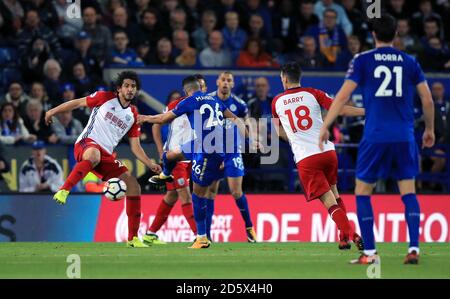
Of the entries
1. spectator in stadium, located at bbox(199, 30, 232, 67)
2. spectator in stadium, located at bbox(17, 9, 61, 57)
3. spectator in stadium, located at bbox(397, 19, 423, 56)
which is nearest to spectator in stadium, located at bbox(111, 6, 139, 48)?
spectator in stadium, located at bbox(17, 9, 61, 57)

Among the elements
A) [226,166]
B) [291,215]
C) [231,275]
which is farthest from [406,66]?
[291,215]

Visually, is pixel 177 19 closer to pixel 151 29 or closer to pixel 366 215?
pixel 151 29

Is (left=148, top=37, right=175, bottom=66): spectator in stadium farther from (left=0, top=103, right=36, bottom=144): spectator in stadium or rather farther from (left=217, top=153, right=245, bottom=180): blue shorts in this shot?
(left=217, top=153, right=245, bottom=180): blue shorts

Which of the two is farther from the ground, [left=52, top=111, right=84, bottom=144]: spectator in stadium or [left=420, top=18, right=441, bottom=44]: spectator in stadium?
[left=420, top=18, right=441, bottom=44]: spectator in stadium

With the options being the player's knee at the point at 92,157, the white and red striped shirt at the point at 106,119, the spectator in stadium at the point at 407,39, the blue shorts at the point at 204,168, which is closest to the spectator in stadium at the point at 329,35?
the spectator in stadium at the point at 407,39

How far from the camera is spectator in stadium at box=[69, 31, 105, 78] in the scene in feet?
64.0

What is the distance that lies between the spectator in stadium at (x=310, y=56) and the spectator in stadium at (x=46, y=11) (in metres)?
4.61

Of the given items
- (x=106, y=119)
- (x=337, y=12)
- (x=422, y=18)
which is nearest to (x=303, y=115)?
(x=106, y=119)

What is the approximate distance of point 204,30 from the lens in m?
21.2

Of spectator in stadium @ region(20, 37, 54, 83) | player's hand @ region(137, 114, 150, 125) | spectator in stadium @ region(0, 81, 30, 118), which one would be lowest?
player's hand @ region(137, 114, 150, 125)

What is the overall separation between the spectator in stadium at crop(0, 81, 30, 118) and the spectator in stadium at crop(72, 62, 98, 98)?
949mm

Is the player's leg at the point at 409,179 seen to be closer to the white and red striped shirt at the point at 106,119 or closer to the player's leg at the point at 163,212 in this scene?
the white and red striped shirt at the point at 106,119

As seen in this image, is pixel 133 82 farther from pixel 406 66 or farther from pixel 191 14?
pixel 191 14

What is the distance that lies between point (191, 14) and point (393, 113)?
11.7 meters
